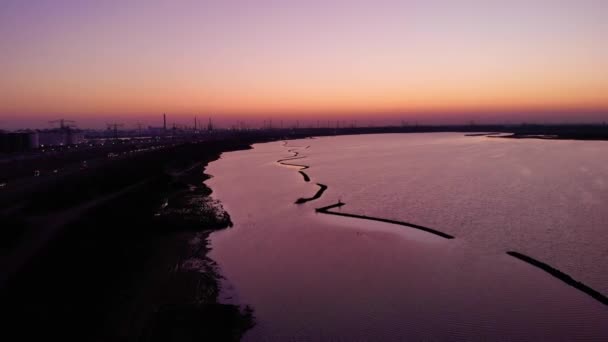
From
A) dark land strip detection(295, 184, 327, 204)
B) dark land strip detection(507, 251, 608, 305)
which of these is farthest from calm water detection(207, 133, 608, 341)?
dark land strip detection(295, 184, 327, 204)

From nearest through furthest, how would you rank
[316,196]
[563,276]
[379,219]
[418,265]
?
[563,276] → [418,265] → [379,219] → [316,196]

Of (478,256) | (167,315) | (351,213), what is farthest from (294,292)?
(351,213)

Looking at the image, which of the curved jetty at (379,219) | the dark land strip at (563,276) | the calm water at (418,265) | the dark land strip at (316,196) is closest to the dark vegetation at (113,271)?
the calm water at (418,265)

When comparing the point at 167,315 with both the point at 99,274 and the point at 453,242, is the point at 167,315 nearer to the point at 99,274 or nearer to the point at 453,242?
the point at 99,274

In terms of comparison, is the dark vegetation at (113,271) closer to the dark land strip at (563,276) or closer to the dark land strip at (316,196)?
the dark land strip at (316,196)

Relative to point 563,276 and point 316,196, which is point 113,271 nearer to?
point 563,276

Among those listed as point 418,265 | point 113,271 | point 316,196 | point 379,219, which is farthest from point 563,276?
point 316,196
